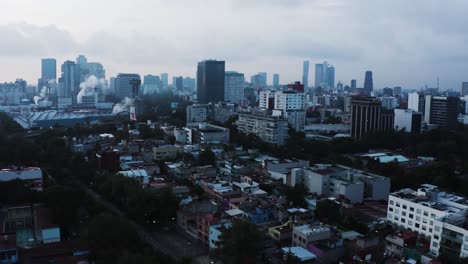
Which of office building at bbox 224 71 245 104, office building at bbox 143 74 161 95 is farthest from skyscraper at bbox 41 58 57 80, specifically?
office building at bbox 224 71 245 104

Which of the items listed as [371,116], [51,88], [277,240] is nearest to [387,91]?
[371,116]

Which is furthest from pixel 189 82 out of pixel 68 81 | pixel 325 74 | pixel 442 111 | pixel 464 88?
A: pixel 442 111

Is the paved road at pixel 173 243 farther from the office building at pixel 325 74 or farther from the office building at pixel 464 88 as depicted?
the office building at pixel 325 74

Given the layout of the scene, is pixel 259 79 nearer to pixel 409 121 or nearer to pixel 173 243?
pixel 409 121

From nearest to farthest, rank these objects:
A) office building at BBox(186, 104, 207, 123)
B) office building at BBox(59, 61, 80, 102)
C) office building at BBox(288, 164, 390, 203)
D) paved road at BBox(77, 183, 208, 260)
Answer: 1. paved road at BBox(77, 183, 208, 260)
2. office building at BBox(288, 164, 390, 203)
3. office building at BBox(186, 104, 207, 123)
4. office building at BBox(59, 61, 80, 102)

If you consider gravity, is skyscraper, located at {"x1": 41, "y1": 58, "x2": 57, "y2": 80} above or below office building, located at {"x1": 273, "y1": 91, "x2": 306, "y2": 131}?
above

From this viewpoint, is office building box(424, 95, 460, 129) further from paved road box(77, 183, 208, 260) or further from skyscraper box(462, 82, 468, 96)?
skyscraper box(462, 82, 468, 96)

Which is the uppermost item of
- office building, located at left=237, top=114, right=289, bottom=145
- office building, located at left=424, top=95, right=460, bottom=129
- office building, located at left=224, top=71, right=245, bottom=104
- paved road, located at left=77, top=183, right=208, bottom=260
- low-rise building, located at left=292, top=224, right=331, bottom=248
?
office building, located at left=224, top=71, right=245, bottom=104
